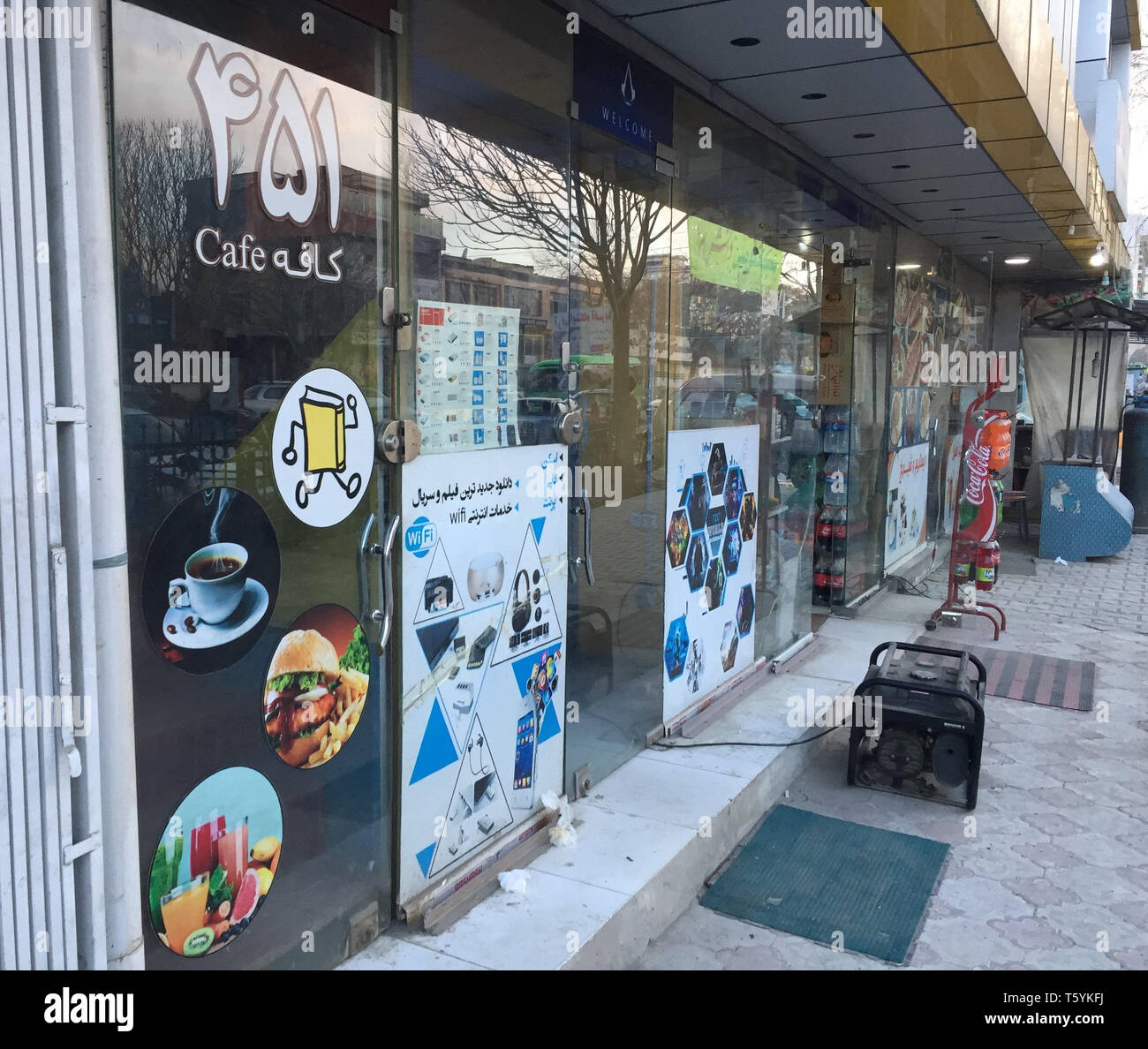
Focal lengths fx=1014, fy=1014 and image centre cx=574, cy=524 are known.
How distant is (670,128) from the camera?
4.55 metres

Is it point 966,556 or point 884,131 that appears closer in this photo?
point 884,131

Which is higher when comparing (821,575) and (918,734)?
(821,575)

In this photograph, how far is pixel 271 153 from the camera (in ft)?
7.96

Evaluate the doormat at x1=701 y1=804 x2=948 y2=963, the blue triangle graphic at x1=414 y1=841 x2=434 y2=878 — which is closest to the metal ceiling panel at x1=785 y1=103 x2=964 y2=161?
the doormat at x1=701 y1=804 x2=948 y2=963

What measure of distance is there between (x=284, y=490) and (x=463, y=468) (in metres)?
0.78

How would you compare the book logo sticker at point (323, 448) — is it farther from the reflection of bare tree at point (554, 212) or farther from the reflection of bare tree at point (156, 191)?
the reflection of bare tree at point (554, 212)

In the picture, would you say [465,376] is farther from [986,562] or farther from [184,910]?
[986,562]

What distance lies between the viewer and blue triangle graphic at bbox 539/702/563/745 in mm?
3834

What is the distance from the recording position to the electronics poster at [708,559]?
15.8 feet

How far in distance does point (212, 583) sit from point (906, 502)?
26.8 feet

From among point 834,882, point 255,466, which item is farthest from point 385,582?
point 834,882

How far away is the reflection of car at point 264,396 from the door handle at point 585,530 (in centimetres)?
165
